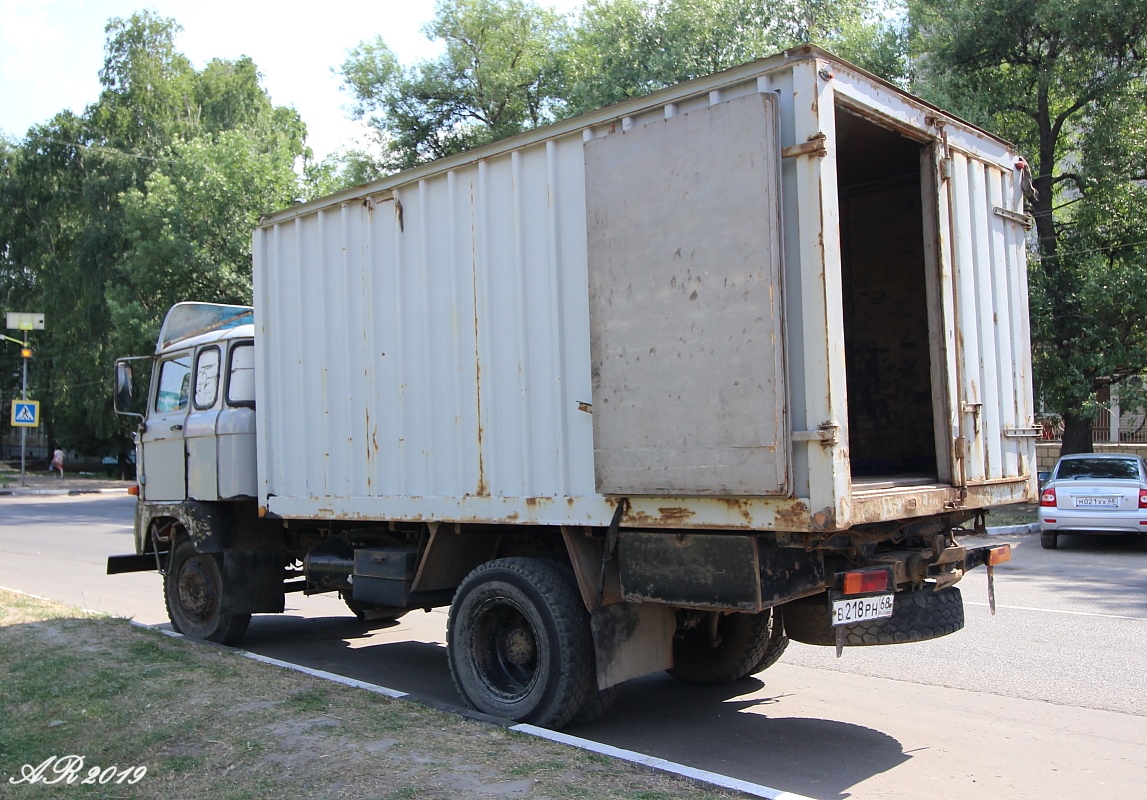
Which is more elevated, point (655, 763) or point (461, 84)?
point (461, 84)

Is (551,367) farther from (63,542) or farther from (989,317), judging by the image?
(63,542)

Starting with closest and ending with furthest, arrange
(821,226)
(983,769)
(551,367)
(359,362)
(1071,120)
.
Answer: (821,226) < (983,769) < (551,367) < (359,362) < (1071,120)

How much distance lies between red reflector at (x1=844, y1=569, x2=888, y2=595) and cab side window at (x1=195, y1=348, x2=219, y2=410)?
5.51 m

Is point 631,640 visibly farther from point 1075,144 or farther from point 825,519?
point 1075,144

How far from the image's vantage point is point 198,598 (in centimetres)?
821

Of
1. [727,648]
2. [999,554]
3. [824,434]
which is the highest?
[824,434]

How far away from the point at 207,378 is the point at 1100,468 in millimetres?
12753

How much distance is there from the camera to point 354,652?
26.8ft

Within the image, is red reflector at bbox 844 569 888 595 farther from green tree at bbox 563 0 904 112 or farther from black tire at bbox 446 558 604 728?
green tree at bbox 563 0 904 112

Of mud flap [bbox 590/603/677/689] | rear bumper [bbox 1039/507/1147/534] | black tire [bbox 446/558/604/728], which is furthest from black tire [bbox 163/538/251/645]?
rear bumper [bbox 1039/507/1147/534]

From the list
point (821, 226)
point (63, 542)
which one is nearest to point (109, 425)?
point (63, 542)

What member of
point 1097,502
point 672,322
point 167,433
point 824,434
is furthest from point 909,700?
point 1097,502

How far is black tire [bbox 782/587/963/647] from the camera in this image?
505 cm

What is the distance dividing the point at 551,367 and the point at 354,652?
3.88 meters
